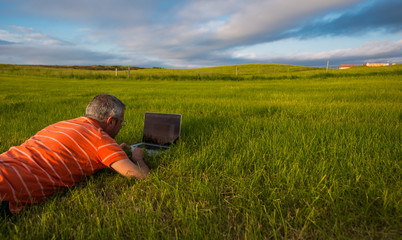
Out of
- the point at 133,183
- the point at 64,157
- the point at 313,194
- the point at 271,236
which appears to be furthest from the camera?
the point at 133,183

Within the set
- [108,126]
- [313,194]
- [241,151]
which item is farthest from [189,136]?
[313,194]

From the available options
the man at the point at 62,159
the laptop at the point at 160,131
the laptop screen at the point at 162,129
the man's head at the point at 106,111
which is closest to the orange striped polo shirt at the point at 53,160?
the man at the point at 62,159

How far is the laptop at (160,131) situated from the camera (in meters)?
3.68

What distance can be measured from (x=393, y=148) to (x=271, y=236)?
260cm

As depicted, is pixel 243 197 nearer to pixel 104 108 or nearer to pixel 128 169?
pixel 128 169

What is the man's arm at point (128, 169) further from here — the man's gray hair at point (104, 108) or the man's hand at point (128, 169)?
the man's gray hair at point (104, 108)

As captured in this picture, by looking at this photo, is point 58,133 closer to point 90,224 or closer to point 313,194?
point 90,224

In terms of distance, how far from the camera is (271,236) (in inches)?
65.1

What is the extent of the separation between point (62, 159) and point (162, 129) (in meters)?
1.69

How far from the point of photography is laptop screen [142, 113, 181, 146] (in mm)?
3688

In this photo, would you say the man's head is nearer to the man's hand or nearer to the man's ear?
the man's ear

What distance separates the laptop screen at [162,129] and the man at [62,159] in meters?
0.99

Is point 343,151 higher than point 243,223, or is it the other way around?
point 343,151

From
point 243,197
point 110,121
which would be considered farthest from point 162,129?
point 243,197
